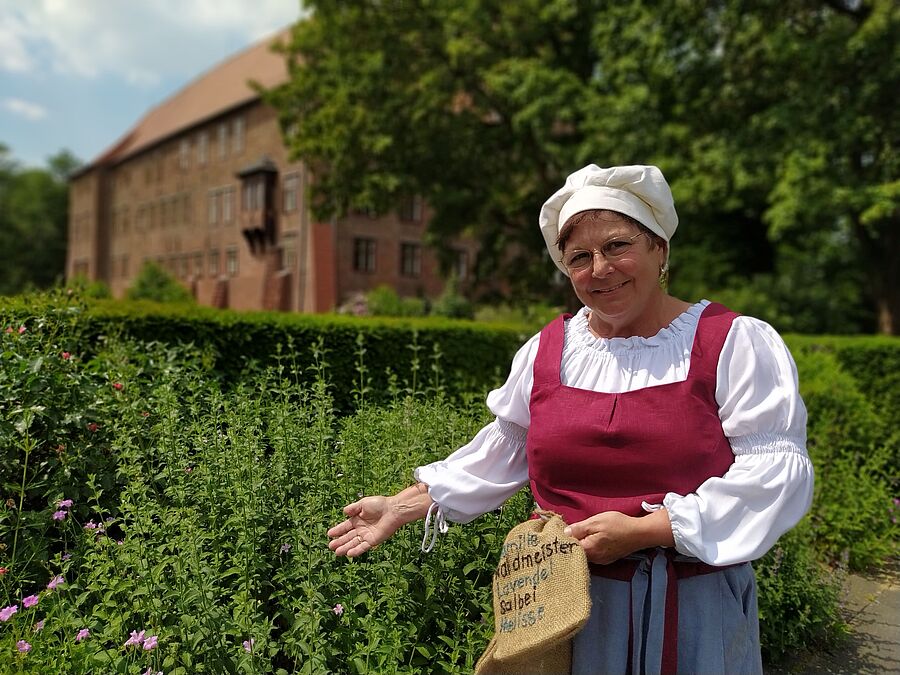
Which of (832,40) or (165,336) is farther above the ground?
(832,40)

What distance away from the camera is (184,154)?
151 ft

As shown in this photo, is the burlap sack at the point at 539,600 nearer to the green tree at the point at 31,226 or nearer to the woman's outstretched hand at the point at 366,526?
the woman's outstretched hand at the point at 366,526

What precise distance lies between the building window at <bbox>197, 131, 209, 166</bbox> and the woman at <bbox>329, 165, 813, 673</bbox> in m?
44.6

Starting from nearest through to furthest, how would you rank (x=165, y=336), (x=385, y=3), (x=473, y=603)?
(x=473, y=603), (x=165, y=336), (x=385, y=3)

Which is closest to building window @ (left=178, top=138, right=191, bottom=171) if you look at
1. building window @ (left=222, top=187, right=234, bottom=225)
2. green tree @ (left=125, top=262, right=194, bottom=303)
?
building window @ (left=222, top=187, right=234, bottom=225)

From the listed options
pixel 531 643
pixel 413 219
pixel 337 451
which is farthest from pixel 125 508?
pixel 413 219

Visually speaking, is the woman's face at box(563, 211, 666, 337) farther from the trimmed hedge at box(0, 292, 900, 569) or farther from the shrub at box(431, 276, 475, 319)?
the shrub at box(431, 276, 475, 319)

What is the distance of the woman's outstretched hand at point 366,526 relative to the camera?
6.86 ft

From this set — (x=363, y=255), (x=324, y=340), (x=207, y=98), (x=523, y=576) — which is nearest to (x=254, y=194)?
(x=363, y=255)

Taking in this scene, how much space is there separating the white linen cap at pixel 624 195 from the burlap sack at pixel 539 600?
71 cm

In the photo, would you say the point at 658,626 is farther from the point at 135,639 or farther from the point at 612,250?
the point at 135,639

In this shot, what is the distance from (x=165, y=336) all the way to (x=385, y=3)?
14.1m

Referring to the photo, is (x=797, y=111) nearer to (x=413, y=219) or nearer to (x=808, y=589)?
(x=808, y=589)

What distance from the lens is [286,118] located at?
20.3 m
